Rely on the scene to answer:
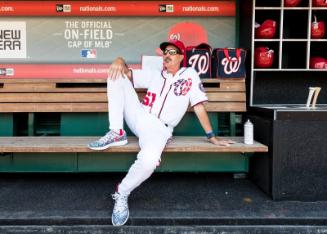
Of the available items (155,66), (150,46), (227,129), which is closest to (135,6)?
(150,46)

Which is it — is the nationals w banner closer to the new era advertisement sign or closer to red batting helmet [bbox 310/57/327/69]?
red batting helmet [bbox 310/57/327/69]

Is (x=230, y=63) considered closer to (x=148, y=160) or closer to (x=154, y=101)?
(x=154, y=101)

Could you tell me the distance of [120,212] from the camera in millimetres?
2479

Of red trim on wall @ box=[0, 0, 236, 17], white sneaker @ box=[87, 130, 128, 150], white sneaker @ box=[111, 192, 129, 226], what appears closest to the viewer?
white sneaker @ box=[111, 192, 129, 226]

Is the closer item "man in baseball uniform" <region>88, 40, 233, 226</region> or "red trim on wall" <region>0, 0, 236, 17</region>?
"man in baseball uniform" <region>88, 40, 233, 226</region>

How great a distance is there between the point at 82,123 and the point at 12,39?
1294 millimetres

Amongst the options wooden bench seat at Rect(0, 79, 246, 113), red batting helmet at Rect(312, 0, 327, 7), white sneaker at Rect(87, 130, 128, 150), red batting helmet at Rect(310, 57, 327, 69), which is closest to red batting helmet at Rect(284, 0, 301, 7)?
red batting helmet at Rect(312, 0, 327, 7)

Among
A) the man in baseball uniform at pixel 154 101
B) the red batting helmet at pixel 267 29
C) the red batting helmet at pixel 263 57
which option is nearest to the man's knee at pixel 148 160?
the man in baseball uniform at pixel 154 101

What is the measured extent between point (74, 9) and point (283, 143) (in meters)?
2.62

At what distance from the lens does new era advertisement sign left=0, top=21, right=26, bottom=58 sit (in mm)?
3828

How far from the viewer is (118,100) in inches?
114

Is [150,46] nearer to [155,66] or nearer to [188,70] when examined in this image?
[155,66]

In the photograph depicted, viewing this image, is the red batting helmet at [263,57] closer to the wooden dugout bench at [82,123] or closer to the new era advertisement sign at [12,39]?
the wooden dugout bench at [82,123]

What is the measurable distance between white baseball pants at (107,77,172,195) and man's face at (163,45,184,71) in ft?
1.24
